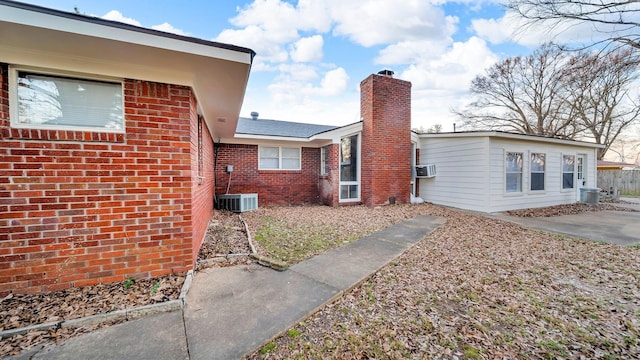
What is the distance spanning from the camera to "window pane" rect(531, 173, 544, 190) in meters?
9.03

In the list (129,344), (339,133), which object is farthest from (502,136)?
(129,344)

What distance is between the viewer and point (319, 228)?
5.79m

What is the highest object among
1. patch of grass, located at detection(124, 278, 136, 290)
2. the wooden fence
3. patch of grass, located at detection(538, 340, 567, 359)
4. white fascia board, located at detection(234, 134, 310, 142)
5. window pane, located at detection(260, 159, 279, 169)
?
white fascia board, located at detection(234, 134, 310, 142)

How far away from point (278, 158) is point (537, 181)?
1015cm

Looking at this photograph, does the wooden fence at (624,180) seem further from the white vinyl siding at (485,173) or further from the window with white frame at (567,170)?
the window with white frame at (567,170)

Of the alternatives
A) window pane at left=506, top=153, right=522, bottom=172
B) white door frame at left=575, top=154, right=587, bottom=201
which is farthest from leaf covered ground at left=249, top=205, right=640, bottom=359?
white door frame at left=575, top=154, right=587, bottom=201

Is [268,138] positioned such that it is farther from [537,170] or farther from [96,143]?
[537,170]

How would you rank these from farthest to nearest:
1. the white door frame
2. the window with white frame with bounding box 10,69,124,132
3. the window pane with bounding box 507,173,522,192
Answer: the white door frame
the window pane with bounding box 507,173,522,192
the window with white frame with bounding box 10,69,124,132

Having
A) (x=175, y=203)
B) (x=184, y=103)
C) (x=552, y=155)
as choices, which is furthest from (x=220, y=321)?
(x=552, y=155)

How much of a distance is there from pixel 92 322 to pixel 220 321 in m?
1.10

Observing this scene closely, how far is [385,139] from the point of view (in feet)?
29.9

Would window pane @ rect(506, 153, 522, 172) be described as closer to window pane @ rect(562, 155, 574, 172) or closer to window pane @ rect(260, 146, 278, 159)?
window pane @ rect(562, 155, 574, 172)

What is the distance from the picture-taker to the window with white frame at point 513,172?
27.6 feet

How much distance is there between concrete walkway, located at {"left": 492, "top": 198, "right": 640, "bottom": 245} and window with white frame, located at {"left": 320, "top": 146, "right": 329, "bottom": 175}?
598cm
